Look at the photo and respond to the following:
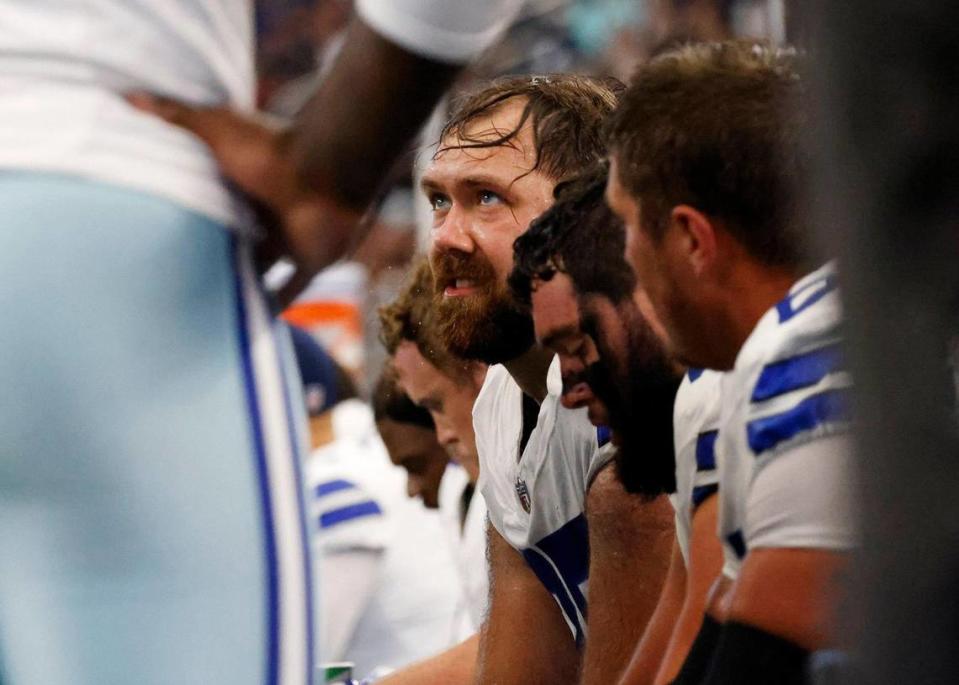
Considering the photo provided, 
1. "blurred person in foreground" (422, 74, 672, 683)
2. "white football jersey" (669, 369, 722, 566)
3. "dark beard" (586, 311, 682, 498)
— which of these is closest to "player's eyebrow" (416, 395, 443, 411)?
"blurred person in foreground" (422, 74, 672, 683)

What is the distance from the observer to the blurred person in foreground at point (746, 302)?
3.44 feet

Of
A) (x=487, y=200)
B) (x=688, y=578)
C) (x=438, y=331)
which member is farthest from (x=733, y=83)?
(x=438, y=331)

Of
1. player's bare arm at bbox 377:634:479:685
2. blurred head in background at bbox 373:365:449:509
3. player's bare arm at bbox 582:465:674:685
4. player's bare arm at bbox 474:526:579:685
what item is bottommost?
blurred head in background at bbox 373:365:449:509

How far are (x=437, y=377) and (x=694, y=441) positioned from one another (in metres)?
1.03

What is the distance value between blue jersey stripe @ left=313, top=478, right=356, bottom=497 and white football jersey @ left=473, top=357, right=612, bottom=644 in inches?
48.2

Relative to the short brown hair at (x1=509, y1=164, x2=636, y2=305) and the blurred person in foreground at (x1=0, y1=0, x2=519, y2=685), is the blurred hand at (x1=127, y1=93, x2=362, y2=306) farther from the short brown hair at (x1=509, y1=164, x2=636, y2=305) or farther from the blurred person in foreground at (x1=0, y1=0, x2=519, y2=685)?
the short brown hair at (x1=509, y1=164, x2=636, y2=305)

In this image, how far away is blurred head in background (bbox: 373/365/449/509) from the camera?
9.48 ft

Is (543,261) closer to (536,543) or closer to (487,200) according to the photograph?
(487,200)

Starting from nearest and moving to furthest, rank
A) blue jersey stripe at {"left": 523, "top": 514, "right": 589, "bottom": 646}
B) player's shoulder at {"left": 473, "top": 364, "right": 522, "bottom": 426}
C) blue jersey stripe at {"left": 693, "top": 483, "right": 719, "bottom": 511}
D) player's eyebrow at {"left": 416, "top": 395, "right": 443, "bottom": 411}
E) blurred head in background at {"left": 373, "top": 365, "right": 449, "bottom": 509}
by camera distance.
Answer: blue jersey stripe at {"left": 693, "top": 483, "right": 719, "bottom": 511}
blue jersey stripe at {"left": 523, "top": 514, "right": 589, "bottom": 646}
player's shoulder at {"left": 473, "top": 364, "right": 522, "bottom": 426}
player's eyebrow at {"left": 416, "top": 395, "right": 443, "bottom": 411}
blurred head in background at {"left": 373, "top": 365, "right": 449, "bottom": 509}

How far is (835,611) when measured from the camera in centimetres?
70

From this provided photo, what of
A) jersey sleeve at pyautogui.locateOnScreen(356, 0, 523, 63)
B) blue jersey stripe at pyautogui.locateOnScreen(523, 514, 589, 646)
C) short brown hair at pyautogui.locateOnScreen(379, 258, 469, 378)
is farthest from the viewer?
short brown hair at pyautogui.locateOnScreen(379, 258, 469, 378)

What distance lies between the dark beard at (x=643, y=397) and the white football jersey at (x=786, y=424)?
28 cm

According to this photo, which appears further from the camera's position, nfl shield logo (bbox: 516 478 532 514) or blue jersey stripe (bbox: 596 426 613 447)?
nfl shield logo (bbox: 516 478 532 514)

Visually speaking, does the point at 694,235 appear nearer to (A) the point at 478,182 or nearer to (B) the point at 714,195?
(B) the point at 714,195
